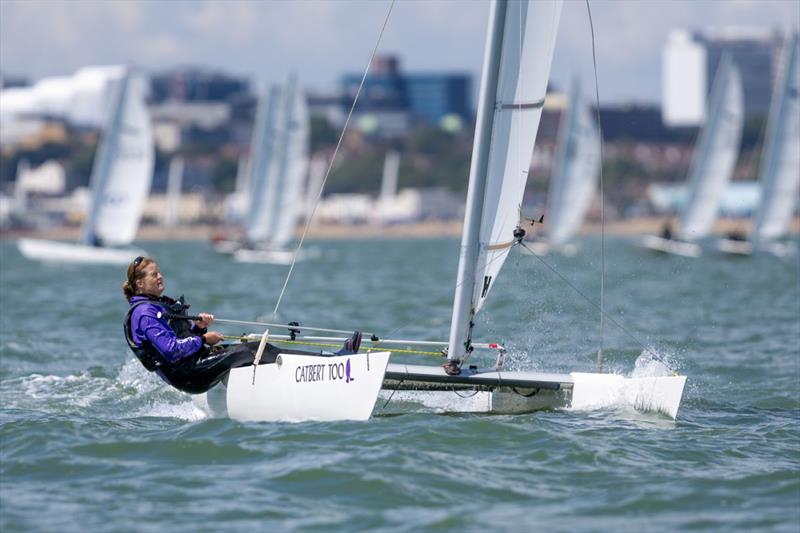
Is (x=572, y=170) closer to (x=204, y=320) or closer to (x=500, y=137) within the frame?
(x=500, y=137)

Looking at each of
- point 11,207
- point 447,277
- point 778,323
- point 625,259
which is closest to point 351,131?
point 11,207

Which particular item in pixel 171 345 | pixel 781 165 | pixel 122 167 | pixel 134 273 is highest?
pixel 781 165

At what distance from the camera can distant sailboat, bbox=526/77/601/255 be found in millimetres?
34500

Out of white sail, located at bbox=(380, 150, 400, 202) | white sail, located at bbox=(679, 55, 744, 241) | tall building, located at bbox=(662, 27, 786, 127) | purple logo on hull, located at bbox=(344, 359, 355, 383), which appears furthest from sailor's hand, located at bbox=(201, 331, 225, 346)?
tall building, located at bbox=(662, 27, 786, 127)

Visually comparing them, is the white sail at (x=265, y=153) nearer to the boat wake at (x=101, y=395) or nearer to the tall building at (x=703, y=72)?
the boat wake at (x=101, y=395)

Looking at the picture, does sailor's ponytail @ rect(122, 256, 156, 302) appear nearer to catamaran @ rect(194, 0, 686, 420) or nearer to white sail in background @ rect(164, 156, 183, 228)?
catamaran @ rect(194, 0, 686, 420)

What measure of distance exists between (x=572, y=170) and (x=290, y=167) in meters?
6.91

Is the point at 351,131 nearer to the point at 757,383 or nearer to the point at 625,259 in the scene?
the point at 625,259

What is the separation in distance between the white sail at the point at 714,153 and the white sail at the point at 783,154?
199 cm

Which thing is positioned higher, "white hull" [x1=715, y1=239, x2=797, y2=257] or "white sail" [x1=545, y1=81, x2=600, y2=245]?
"white sail" [x1=545, y1=81, x2=600, y2=245]

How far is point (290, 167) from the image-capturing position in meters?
34.2

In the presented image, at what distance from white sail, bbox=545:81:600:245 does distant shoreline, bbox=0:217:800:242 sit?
50012 mm

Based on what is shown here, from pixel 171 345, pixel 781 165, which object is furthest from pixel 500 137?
pixel 781 165

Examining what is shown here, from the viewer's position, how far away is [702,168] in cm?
3262
